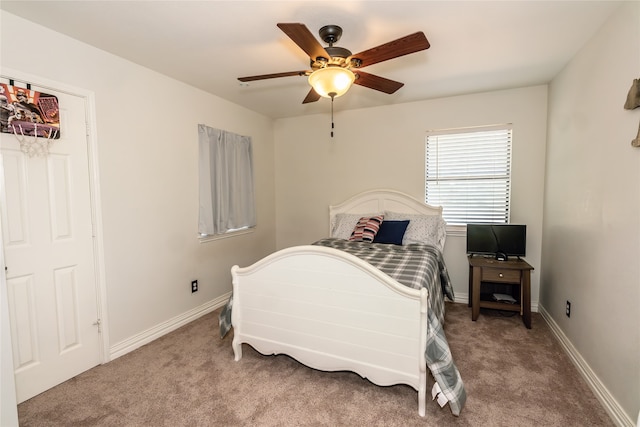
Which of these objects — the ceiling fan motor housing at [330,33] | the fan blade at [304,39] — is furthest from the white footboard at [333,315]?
the ceiling fan motor housing at [330,33]

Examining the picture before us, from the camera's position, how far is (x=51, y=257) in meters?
2.13

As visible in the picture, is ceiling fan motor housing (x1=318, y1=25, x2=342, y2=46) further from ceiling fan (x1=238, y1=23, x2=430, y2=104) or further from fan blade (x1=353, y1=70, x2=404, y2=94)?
fan blade (x1=353, y1=70, x2=404, y2=94)

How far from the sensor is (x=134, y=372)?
228 centimetres

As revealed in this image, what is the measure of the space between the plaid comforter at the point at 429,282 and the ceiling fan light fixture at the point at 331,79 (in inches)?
53.2

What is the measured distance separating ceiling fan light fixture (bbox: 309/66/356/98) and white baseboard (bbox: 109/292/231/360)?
8.42ft

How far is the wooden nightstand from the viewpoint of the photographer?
2.92m

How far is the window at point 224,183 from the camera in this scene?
10.9ft

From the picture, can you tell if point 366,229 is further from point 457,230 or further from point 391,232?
point 457,230

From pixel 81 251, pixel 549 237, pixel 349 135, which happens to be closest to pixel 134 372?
pixel 81 251

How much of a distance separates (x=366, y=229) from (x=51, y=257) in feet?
9.03

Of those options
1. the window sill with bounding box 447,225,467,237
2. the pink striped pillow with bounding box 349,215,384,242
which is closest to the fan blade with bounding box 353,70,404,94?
A: the pink striped pillow with bounding box 349,215,384,242

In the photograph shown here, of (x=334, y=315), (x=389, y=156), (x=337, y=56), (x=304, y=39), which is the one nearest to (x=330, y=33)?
(x=337, y=56)

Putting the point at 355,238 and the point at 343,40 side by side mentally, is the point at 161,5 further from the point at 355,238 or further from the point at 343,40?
the point at 355,238

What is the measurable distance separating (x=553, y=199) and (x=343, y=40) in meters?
2.51
